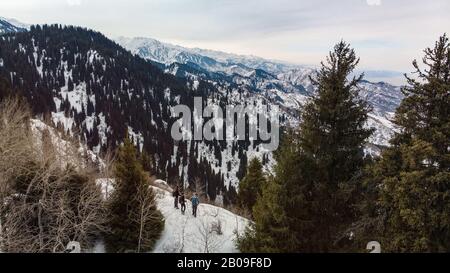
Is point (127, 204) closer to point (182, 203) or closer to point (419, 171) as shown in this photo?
point (182, 203)

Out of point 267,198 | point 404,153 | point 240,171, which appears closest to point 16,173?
point 267,198

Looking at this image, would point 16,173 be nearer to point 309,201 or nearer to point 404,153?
point 309,201

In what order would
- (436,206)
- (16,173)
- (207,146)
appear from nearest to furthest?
(436,206), (16,173), (207,146)

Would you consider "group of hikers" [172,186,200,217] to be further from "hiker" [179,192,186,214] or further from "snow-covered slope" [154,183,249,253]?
"snow-covered slope" [154,183,249,253]

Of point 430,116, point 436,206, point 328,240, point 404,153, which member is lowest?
point 328,240

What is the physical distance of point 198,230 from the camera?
91.9ft

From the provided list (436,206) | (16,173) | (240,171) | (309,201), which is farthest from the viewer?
(240,171)

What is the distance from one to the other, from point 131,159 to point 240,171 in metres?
151

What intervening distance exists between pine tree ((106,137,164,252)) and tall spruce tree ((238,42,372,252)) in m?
9.31

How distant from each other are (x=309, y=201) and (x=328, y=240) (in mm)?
2130

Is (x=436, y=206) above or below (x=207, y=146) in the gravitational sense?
above

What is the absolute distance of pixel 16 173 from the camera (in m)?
24.1

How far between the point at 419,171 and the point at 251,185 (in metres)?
25.1
